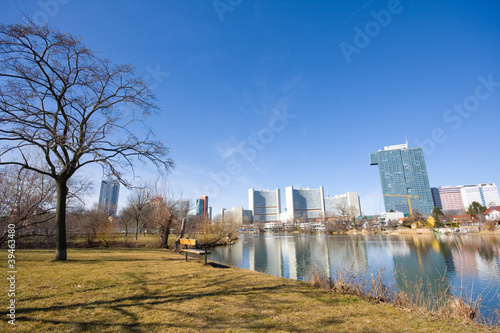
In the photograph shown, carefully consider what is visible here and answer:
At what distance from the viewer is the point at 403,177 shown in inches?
5172

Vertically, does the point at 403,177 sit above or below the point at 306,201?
above

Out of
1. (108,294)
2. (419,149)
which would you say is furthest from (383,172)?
(108,294)

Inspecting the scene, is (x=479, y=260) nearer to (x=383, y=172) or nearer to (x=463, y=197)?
(x=383, y=172)

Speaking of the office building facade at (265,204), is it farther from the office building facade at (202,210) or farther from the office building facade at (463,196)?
the office building facade at (463,196)

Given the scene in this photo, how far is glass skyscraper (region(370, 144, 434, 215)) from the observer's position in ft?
415

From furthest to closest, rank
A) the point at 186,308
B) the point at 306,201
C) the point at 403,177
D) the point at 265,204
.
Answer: the point at 265,204, the point at 306,201, the point at 403,177, the point at 186,308

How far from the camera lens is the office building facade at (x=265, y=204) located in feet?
526

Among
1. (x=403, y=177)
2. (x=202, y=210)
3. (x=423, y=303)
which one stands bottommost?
(x=423, y=303)

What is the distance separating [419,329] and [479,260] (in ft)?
55.0

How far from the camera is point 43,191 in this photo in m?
13.6

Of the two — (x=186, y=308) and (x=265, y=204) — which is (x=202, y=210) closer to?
(x=265, y=204)

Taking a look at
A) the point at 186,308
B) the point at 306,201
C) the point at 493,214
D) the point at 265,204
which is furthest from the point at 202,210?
the point at 186,308

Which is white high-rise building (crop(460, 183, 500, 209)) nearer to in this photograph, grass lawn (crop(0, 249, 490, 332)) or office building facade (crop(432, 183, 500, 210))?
office building facade (crop(432, 183, 500, 210))

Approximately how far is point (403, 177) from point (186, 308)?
156384 millimetres
